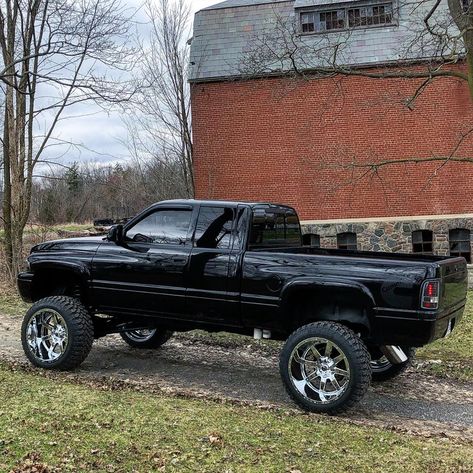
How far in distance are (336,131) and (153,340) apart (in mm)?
12342

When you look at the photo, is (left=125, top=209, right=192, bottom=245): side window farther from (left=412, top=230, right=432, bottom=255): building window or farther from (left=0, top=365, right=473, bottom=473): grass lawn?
(left=412, top=230, right=432, bottom=255): building window

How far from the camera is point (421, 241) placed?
1748 centimetres

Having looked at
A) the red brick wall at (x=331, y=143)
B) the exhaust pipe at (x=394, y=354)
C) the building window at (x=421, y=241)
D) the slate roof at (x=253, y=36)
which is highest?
the slate roof at (x=253, y=36)

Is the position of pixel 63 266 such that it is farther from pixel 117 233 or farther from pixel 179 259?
pixel 179 259

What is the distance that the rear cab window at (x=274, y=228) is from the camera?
20.3 feet

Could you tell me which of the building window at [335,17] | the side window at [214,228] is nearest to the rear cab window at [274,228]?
the side window at [214,228]

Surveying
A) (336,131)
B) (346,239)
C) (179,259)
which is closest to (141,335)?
(179,259)

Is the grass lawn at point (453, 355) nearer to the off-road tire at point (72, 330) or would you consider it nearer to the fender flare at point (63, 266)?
the off-road tire at point (72, 330)

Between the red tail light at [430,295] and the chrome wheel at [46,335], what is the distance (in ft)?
12.7

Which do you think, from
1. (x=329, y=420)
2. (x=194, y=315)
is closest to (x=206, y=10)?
(x=194, y=315)

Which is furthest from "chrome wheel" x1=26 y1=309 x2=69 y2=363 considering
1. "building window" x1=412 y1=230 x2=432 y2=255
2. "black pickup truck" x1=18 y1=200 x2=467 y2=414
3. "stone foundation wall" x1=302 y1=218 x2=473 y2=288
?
"building window" x1=412 y1=230 x2=432 y2=255

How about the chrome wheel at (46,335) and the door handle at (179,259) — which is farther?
the chrome wheel at (46,335)

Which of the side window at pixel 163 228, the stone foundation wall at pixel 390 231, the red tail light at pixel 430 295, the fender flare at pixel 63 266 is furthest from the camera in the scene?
the stone foundation wall at pixel 390 231

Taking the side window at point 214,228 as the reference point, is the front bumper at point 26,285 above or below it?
below
